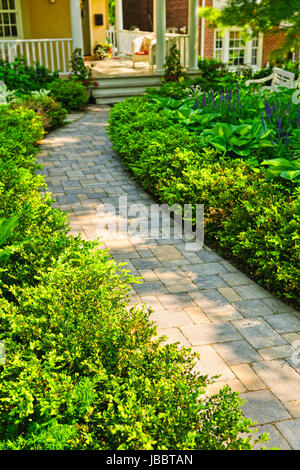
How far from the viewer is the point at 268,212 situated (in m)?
4.60

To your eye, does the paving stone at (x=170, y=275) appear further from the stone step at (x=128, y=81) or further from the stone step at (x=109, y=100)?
the stone step at (x=128, y=81)

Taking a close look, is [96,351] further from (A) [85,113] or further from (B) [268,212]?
(A) [85,113]

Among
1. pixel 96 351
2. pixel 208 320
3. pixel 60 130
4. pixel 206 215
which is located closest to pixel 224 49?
pixel 60 130

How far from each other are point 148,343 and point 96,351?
35 centimetres

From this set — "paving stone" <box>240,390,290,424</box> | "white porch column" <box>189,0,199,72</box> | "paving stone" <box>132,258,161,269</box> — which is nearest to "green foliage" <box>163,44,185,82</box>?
"white porch column" <box>189,0,199,72</box>

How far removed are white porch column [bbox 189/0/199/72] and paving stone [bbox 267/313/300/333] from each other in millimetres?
12406

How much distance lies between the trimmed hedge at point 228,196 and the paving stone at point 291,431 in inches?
54.5

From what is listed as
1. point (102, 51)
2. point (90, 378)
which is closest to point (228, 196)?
point (90, 378)

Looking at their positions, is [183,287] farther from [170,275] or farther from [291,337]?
[291,337]

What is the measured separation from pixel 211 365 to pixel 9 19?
1445 cm

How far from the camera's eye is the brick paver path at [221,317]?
3143mm

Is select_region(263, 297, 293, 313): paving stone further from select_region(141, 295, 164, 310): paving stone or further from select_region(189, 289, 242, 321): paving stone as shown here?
select_region(141, 295, 164, 310): paving stone

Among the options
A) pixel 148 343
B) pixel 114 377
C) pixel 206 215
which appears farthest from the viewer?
pixel 206 215

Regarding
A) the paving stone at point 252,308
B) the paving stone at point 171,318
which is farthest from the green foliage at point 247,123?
the paving stone at point 171,318
